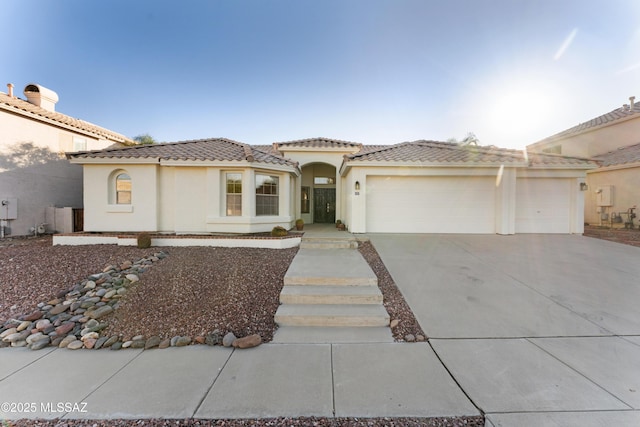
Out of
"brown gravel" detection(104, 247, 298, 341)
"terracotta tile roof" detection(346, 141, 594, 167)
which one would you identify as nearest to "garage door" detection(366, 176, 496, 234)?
"terracotta tile roof" detection(346, 141, 594, 167)

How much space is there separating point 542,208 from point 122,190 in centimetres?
1811

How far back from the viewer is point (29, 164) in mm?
10641

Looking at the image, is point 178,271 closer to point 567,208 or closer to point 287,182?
point 287,182

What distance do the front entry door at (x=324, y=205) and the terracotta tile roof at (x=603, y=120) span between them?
19763 millimetres

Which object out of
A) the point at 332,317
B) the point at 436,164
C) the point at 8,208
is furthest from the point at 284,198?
the point at 8,208

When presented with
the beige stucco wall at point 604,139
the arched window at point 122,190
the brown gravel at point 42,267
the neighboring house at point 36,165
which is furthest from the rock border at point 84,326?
the beige stucco wall at point 604,139

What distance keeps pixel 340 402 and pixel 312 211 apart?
1266cm

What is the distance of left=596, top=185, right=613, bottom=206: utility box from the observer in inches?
534

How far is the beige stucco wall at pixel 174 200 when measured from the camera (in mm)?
9328

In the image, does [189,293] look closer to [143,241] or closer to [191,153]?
[143,241]

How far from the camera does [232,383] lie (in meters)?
2.77

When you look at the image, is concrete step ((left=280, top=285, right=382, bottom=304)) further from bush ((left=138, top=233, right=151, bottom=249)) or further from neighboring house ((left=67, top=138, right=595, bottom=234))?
bush ((left=138, top=233, right=151, bottom=249))

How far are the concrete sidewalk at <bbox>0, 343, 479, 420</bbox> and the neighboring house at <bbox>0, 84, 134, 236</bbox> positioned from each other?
10.9 meters

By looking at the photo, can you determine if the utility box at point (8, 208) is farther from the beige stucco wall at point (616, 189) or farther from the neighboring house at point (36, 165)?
the beige stucco wall at point (616, 189)
